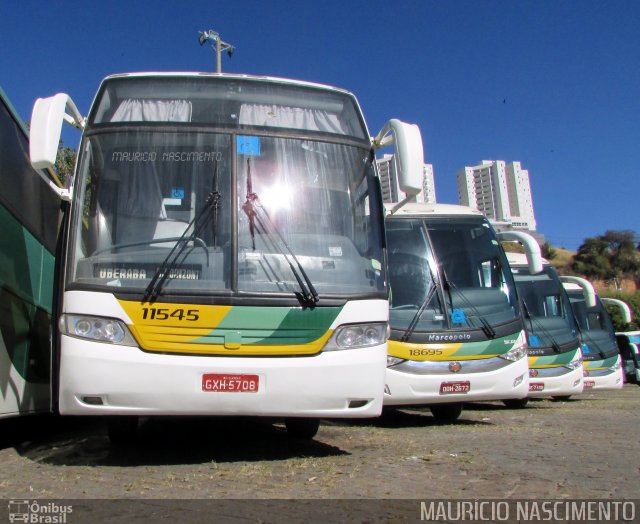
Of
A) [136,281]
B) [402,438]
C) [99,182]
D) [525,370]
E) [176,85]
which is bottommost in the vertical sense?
[402,438]

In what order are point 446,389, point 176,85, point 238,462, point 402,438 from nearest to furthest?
point 238,462 → point 176,85 → point 402,438 → point 446,389

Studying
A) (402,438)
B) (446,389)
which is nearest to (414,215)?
(446,389)

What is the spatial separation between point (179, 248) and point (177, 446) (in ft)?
7.25

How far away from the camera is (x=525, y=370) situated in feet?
29.6

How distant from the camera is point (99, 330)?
17.0ft

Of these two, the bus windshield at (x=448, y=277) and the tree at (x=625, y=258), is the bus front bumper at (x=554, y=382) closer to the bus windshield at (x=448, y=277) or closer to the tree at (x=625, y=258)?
the bus windshield at (x=448, y=277)

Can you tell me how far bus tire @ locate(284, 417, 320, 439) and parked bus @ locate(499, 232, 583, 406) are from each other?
697cm

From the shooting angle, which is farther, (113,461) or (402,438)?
(402,438)

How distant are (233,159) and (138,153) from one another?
806 millimetres

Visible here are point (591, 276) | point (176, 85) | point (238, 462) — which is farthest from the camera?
point (591, 276)

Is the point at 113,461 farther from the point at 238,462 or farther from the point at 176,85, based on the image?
the point at 176,85

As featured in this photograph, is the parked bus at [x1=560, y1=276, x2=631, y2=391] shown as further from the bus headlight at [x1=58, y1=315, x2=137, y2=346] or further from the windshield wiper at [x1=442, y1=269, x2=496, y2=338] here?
the bus headlight at [x1=58, y1=315, x2=137, y2=346]

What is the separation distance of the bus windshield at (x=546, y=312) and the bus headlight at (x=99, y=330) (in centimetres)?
976

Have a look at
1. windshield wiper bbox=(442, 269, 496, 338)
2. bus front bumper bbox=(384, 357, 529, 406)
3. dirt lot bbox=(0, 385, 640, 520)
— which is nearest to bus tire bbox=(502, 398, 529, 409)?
dirt lot bbox=(0, 385, 640, 520)
